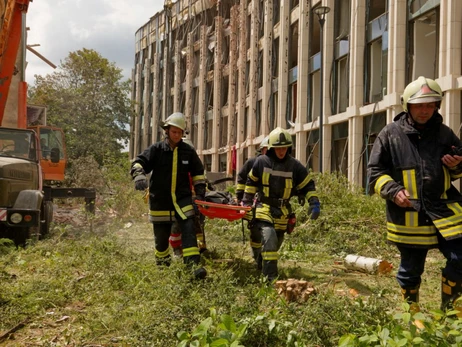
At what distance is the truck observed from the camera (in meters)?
8.90

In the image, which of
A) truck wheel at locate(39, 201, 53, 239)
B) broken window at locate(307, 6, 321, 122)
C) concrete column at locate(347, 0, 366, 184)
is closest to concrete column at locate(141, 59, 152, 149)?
broken window at locate(307, 6, 321, 122)

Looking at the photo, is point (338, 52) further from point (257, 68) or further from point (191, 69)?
point (191, 69)

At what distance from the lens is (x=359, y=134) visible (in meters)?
19.5

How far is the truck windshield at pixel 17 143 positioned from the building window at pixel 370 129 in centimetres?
1138

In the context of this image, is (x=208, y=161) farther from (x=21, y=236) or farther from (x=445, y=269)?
(x=445, y=269)

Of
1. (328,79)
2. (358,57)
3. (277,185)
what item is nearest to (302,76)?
(328,79)

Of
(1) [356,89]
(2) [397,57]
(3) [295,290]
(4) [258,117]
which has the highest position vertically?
(2) [397,57]

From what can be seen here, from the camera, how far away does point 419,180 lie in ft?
14.8

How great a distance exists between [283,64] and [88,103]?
13.0m

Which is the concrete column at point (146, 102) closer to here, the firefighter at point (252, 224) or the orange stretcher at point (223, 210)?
the firefighter at point (252, 224)

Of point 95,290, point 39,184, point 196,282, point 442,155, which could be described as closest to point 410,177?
point 442,155

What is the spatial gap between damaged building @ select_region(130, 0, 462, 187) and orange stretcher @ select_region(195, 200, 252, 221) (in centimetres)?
922

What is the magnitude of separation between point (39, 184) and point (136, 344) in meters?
7.05

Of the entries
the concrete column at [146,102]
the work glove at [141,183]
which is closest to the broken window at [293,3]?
the work glove at [141,183]
